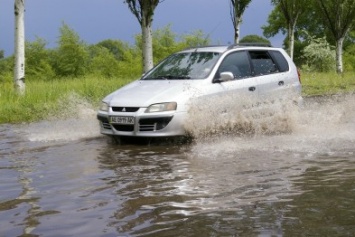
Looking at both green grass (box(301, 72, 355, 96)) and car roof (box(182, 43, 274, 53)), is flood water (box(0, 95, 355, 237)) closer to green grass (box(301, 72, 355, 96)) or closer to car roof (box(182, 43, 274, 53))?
car roof (box(182, 43, 274, 53))

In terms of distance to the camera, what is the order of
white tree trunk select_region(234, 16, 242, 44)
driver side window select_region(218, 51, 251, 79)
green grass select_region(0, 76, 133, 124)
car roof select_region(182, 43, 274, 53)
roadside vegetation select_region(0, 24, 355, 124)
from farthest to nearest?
white tree trunk select_region(234, 16, 242, 44), roadside vegetation select_region(0, 24, 355, 124), green grass select_region(0, 76, 133, 124), car roof select_region(182, 43, 274, 53), driver side window select_region(218, 51, 251, 79)

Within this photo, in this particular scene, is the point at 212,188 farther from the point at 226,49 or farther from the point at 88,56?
the point at 88,56

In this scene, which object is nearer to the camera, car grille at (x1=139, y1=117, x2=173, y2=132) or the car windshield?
car grille at (x1=139, y1=117, x2=173, y2=132)

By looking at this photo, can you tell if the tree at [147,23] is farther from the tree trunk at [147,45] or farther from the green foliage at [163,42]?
the green foliage at [163,42]

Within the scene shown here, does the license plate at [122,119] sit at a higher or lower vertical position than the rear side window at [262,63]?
lower

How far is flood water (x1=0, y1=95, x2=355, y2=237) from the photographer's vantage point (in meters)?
3.91

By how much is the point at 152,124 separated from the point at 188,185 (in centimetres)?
289

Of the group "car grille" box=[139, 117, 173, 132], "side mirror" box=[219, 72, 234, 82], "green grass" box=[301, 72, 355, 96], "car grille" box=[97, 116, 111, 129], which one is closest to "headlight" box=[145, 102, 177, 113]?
"car grille" box=[139, 117, 173, 132]

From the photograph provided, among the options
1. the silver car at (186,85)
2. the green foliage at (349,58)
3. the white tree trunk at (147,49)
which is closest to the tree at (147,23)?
the white tree trunk at (147,49)

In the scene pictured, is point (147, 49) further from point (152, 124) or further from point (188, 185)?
point (188, 185)

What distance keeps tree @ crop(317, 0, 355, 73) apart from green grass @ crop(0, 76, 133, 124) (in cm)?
2080

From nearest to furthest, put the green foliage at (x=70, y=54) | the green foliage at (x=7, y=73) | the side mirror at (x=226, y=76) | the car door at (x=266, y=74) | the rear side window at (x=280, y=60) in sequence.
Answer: the side mirror at (x=226, y=76), the car door at (x=266, y=74), the rear side window at (x=280, y=60), the green foliage at (x=7, y=73), the green foliage at (x=70, y=54)

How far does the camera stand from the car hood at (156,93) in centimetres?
813

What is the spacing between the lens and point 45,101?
14.6 m
